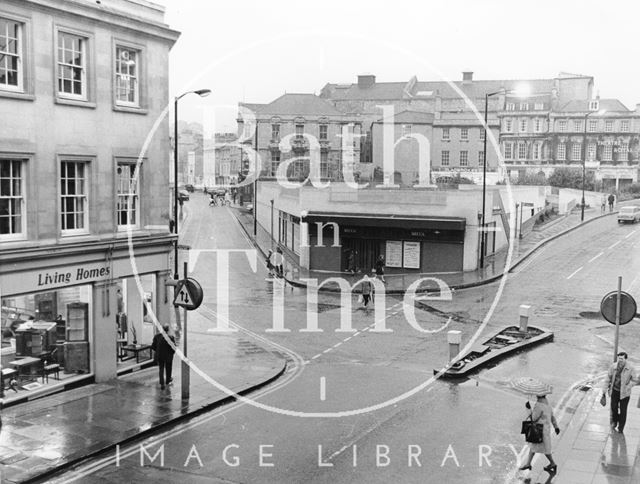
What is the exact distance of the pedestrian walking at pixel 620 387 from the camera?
542 inches

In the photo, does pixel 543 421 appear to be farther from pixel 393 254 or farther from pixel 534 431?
pixel 393 254

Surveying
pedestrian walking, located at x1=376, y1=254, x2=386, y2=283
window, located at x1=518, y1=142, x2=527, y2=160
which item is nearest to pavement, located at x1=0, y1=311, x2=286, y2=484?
pedestrian walking, located at x1=376, y1=254, x2=386, y2=283

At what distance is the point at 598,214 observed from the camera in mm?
60469

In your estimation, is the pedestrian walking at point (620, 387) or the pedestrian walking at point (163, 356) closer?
the pedestrian walking at point (620, 387)

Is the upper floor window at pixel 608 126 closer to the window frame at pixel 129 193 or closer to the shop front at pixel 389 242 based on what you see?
the shop front at pixel 389 242

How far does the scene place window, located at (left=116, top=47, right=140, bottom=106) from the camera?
19094mm

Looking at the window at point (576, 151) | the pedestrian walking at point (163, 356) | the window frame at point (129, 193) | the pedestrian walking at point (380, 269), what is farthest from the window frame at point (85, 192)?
the window at point (576, 151)

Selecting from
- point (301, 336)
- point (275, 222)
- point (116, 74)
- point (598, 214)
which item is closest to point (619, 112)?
point (598, 214)

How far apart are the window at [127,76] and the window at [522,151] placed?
89.4 metres

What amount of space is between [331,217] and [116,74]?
945 inches

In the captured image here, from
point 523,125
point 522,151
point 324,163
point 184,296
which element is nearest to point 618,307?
point 184,296

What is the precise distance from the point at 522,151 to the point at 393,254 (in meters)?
66.9

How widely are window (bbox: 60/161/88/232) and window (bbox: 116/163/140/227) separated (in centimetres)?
106

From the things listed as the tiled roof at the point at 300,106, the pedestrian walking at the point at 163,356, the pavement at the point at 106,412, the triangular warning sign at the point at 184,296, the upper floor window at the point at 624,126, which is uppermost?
the tiled roof at the point at 300,106
